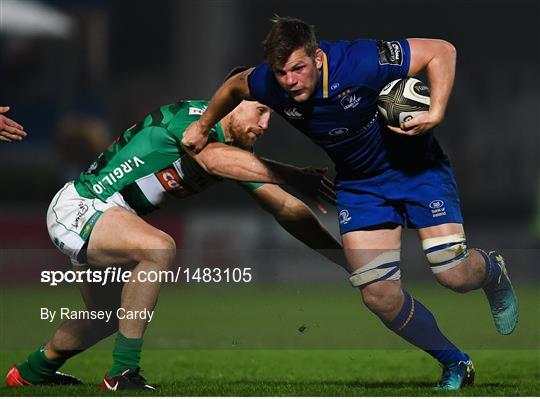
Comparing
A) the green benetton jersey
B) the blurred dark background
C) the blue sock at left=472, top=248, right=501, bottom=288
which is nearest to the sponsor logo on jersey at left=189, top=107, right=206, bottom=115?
the green benetton jersey

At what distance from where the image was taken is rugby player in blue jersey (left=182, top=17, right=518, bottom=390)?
288 inches

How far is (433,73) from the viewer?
7.35 meters

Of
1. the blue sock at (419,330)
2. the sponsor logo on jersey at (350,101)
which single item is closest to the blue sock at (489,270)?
the blue sock at (419,330)

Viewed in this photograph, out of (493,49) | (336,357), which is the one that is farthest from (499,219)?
(336,357)

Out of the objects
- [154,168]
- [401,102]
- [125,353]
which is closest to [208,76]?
A: [154,168]

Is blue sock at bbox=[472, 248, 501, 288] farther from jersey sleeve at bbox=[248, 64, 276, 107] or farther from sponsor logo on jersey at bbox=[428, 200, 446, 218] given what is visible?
jersey sleeve at bbox=[248, 64, 276, 107]

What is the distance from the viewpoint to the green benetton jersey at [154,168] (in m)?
7.82

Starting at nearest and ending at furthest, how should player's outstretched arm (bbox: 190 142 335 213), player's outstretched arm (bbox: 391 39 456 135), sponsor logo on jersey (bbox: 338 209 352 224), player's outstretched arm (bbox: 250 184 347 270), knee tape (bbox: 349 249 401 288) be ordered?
player's outstretched arm (bbox: 391 39 456 135) < player's outstretched arm (bbox: 190 142 335 213) < knee tape (bbox: 349 249 401 288) < sponsor logo on jersey (bbox: 338 209 352 224) < player's outstretched arm (bbox: 250 184 347 270)

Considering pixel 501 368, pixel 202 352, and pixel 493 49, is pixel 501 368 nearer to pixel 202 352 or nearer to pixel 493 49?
pixel 202 352

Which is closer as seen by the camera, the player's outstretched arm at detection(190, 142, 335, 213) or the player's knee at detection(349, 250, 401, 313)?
the player's outstretched arm at detection(190, 142, 335, 213)

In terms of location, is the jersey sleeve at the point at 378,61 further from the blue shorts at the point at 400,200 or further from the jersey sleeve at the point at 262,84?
the blue shorts at the point at 400,200

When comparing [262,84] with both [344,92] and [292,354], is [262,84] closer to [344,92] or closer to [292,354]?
[344,92]

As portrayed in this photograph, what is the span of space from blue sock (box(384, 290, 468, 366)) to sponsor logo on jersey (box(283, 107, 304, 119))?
1336 mm

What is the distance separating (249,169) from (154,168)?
2.13 ft
